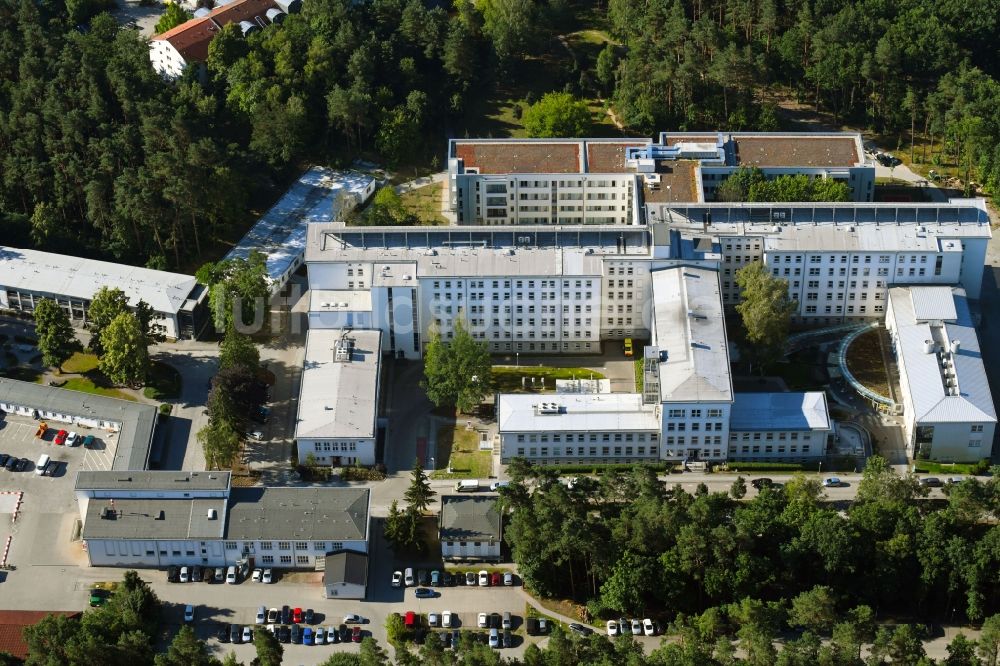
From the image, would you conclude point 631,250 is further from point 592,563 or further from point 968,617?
point 968,617

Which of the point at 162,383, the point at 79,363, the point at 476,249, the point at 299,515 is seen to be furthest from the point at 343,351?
the point at 79,363

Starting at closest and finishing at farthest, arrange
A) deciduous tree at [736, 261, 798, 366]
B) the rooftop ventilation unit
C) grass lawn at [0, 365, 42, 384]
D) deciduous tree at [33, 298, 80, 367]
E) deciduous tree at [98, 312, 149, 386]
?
deciduous tree at [736, 261, 798, 366] → the rooftop ventilation unit → deciduous tree at [98, 312, 149, 386] → deciduous tree at [33, 298, 80, 367] → grass lawn at [0, 365, 42, 384]

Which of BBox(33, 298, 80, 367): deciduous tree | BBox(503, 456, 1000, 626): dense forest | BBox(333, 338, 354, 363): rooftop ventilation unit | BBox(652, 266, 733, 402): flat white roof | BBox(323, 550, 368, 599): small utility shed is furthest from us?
BBox(33, 298, 80, 367): deciduous tree

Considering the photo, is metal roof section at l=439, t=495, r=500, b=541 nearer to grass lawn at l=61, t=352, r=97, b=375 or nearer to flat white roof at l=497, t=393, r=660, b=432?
flat white roof at l=497, t=393, r=660, b=432

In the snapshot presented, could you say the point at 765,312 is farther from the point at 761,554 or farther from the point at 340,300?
the point at 340,300

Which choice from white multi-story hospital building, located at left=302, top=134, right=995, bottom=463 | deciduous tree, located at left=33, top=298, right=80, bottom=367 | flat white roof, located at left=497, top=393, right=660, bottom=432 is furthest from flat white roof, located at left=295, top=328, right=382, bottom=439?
deciduous tree, located at left=33, top=298, right=80, bottom=367

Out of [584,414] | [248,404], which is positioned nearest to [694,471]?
[584,414]
